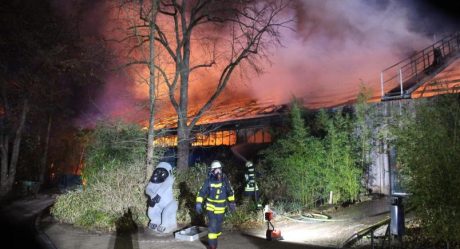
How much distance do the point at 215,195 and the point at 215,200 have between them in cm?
10

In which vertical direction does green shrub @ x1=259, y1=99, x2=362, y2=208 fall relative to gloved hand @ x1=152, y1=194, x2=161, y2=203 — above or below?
above

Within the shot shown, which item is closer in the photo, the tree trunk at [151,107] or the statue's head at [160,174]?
the statue's head at [160,174]

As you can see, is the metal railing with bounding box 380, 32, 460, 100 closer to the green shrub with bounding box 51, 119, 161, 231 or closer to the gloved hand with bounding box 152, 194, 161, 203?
the gloved hand with bounding box 152, 194, 161, 203

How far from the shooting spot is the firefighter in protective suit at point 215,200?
761cm

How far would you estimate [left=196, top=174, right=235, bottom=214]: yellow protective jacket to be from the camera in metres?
7.74

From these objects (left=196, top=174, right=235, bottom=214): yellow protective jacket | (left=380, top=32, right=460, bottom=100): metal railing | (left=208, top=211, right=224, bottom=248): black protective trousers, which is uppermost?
(left=380, top=32, right=460, bottom=100): metal railing

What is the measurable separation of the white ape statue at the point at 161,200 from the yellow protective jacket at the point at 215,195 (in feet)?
7.00

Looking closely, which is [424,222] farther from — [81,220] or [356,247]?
Answer: [81,220]

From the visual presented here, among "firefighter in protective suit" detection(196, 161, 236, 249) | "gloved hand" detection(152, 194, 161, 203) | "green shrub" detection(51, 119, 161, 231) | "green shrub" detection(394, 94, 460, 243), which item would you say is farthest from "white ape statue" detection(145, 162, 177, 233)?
"green shrub" detection(394, 94, 460, 243)

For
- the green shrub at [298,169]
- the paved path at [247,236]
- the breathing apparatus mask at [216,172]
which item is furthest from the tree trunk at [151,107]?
the breathing apparatus mask at [216,172]

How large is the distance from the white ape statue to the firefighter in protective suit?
6.92 ft

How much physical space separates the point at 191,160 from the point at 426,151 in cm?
1552

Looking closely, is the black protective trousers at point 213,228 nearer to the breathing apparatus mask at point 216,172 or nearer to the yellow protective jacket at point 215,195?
the yellow protective jacket at point 215,195

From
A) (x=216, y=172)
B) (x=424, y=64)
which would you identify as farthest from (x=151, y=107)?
(x=424, y=64)
